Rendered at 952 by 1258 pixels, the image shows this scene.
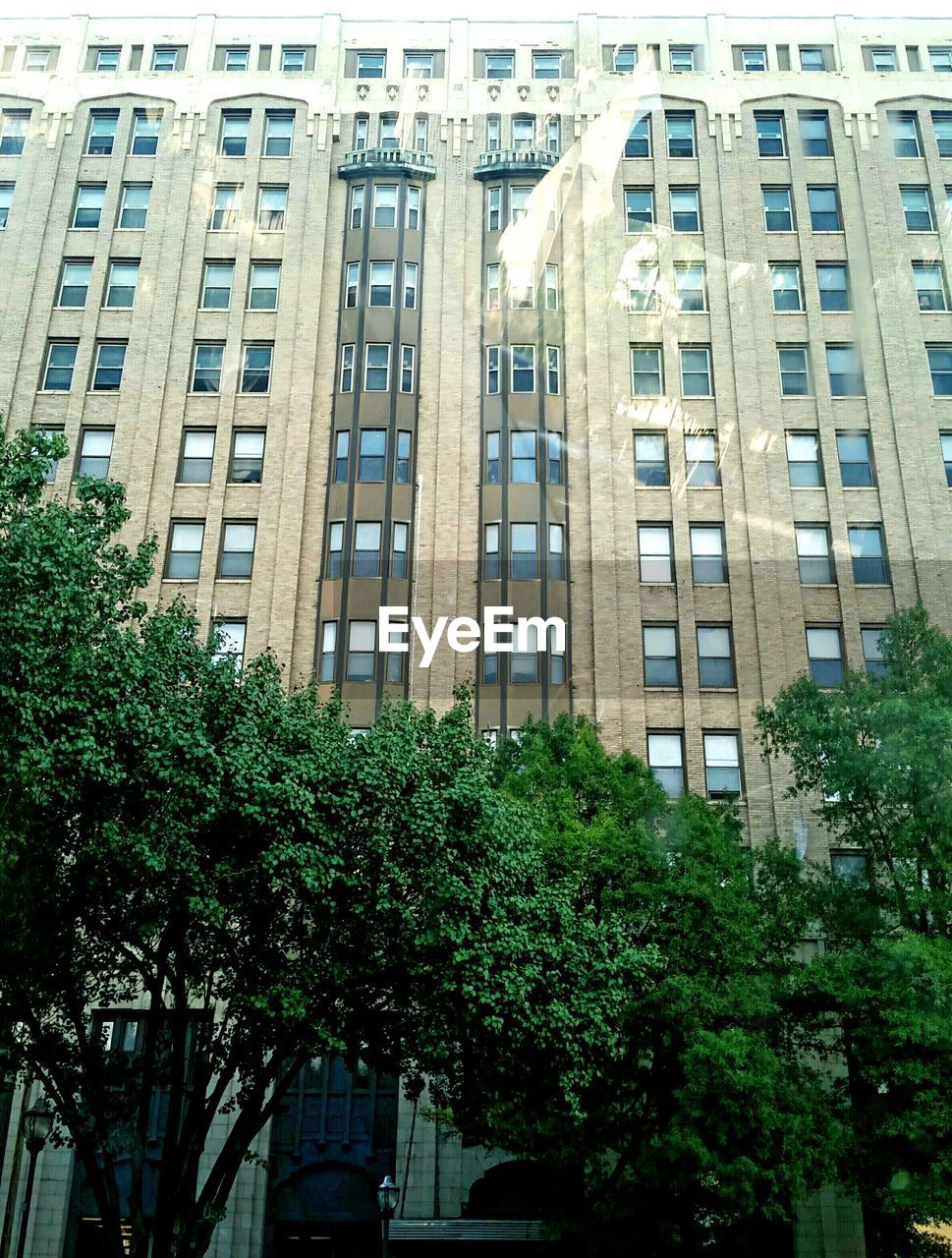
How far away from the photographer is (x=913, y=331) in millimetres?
39375

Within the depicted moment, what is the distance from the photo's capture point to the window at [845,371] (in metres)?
38.9

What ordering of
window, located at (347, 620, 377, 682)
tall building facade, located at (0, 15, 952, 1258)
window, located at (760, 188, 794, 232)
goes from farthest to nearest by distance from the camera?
window, located at (760, 188, 794, 232) < tall building facade, located at (0, 15, 952, 1258) < window, located at (347, 620, 377, 682)

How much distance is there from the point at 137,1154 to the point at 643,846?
10538mm

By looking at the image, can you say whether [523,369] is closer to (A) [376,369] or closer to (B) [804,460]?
(A) [376,369]

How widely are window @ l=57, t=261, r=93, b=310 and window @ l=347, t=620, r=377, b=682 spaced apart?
1553 centimetres

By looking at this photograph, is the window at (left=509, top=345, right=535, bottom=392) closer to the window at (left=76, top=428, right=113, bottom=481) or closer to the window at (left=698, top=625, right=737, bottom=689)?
the window at (left=698, top=625, right=737, bottom=689)

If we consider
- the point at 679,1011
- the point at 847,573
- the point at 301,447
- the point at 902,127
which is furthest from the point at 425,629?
the point at 902,127

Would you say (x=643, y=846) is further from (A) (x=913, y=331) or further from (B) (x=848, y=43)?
(B) (x=848, y=43)

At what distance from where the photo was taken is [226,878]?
17125 mm

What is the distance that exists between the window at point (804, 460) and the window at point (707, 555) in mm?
3060

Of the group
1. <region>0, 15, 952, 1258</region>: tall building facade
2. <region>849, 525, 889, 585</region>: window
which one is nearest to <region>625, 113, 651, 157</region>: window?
<region>0, 15, 952, 1258</region>: tall building facade

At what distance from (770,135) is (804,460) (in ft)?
43.7

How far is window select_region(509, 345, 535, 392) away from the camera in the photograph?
38656 mm

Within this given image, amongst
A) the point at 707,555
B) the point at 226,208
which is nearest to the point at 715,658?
the point at 707,555
